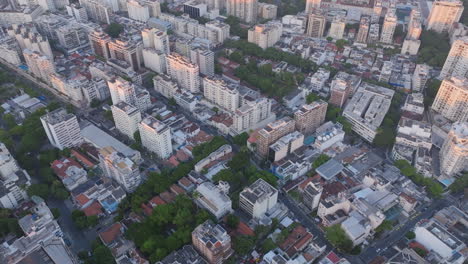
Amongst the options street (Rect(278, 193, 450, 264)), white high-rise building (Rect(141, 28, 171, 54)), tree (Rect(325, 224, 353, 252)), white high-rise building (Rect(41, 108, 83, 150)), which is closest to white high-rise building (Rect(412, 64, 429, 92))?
street (Rect(278, 193, 450, 264))

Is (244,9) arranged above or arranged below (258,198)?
above

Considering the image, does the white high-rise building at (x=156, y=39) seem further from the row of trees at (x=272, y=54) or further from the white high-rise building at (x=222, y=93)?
the white high-rise building at (x=222, y=93)

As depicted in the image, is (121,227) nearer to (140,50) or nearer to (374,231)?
(374,231)

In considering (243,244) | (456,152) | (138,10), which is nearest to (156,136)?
(243,244)

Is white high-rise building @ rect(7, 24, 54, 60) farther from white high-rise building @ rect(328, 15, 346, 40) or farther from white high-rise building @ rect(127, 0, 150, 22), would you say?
white high-rise building @ rect(328, 15, 346, 40)

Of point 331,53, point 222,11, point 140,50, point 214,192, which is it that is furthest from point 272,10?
point 214,192

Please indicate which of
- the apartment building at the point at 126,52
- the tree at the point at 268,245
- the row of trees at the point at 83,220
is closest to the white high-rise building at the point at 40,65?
the apartment building at the point at 126,52

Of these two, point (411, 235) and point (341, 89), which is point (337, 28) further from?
point (411, 235)
